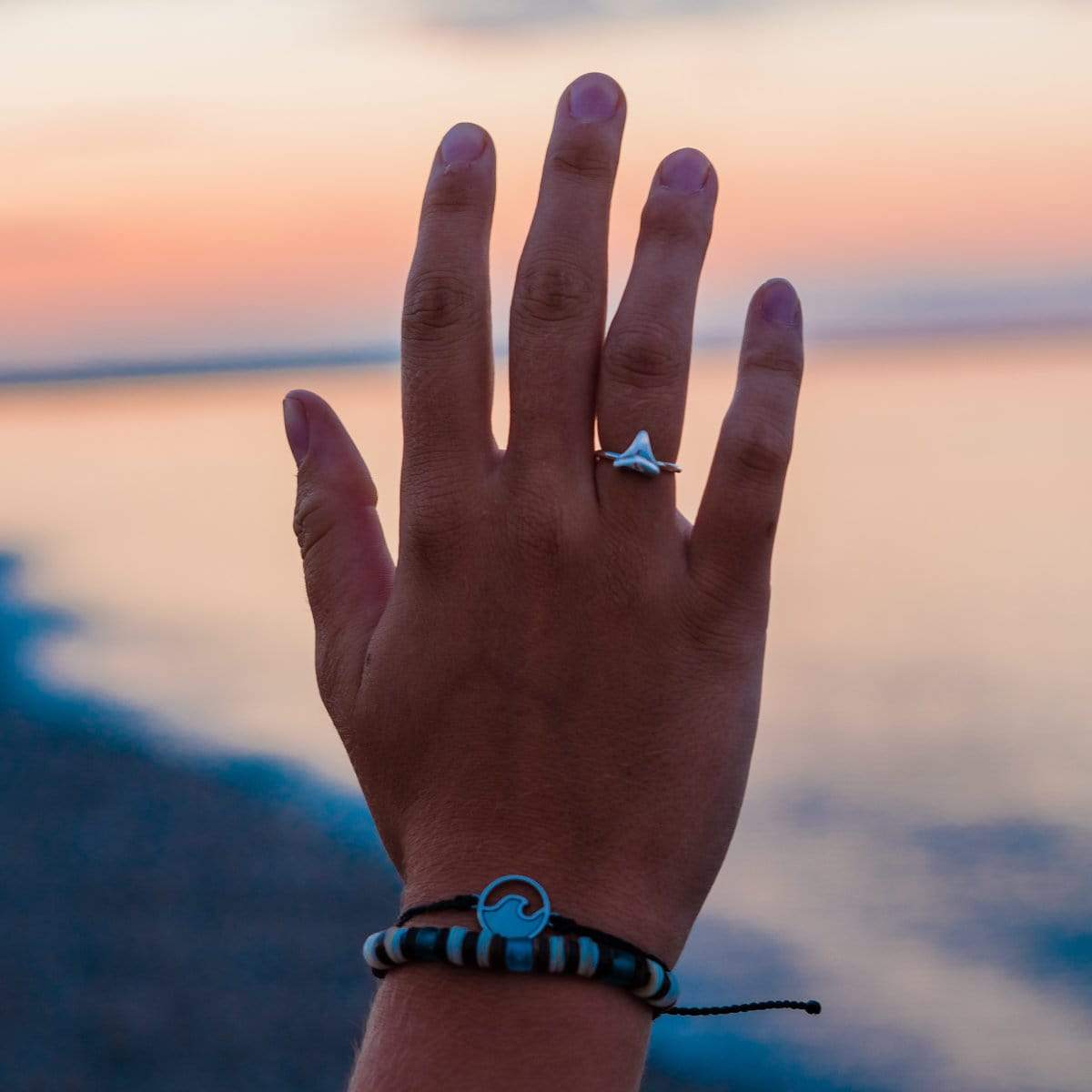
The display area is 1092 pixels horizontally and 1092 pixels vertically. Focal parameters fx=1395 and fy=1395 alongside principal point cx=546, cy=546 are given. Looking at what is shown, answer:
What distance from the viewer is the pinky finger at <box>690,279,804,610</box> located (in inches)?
63.7

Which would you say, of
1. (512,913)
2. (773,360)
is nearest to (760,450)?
(773,360)

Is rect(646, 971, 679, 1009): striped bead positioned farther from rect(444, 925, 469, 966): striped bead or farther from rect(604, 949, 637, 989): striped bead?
rect(444, 925, 469, 966): striped bead

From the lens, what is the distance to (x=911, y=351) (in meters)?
17.4

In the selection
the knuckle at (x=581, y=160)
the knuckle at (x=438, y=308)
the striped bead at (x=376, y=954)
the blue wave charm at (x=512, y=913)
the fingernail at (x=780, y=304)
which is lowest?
the striped bead at (x=376, y=954)

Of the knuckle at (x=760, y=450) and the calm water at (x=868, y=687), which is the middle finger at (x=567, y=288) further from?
the calm water at (x=868, y=687)

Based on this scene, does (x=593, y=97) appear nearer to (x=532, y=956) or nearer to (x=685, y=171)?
(x=685, y=171)

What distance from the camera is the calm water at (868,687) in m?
3.20

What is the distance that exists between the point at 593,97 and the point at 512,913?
1001 mm

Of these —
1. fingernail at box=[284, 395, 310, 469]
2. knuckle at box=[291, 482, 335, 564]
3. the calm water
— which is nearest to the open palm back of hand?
knuckle at box=[291, 482, 335, 564]

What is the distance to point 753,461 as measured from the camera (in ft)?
5.36

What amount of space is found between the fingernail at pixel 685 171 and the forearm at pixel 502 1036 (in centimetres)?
96

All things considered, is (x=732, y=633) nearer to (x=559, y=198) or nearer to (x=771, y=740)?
(x=559, y=198)

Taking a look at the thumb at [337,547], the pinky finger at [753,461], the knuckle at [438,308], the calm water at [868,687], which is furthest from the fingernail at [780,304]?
the calm water at [868,687]

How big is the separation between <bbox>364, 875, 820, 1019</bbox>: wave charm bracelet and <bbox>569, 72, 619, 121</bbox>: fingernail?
93 centimetres
